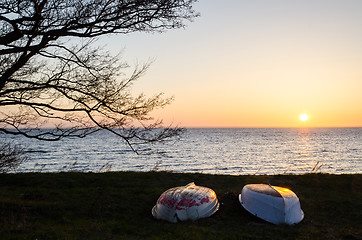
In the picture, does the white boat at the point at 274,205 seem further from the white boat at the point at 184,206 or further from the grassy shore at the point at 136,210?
the white boat at the point at 184,206

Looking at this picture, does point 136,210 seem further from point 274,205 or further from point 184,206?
point 274,205

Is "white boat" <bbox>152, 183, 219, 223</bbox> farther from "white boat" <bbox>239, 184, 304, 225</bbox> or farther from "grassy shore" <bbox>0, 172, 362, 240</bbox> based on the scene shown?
"white boat" <bbox>239, 184, 304, 225</bbox>

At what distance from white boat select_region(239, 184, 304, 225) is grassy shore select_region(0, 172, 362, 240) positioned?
0.25 metres

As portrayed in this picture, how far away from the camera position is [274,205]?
27.7 feet

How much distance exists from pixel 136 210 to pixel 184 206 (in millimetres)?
1691

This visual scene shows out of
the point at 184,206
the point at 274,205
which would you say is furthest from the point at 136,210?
the point at 274,205

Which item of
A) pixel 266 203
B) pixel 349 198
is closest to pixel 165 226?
pixel 266 203

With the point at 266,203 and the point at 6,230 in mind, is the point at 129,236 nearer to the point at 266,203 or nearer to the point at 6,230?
the point at 6,230

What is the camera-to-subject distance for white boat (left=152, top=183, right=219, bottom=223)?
8.16 meters

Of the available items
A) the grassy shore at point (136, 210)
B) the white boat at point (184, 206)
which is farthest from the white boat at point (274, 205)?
the white boat at point (184, 206)

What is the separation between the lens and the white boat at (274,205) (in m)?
8.23

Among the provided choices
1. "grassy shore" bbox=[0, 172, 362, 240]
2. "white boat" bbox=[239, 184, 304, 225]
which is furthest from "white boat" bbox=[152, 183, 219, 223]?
"white boat" bbox=[239, 184, 304, 225]

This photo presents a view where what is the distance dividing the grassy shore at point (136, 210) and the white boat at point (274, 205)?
250mm

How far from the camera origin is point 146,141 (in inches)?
280
